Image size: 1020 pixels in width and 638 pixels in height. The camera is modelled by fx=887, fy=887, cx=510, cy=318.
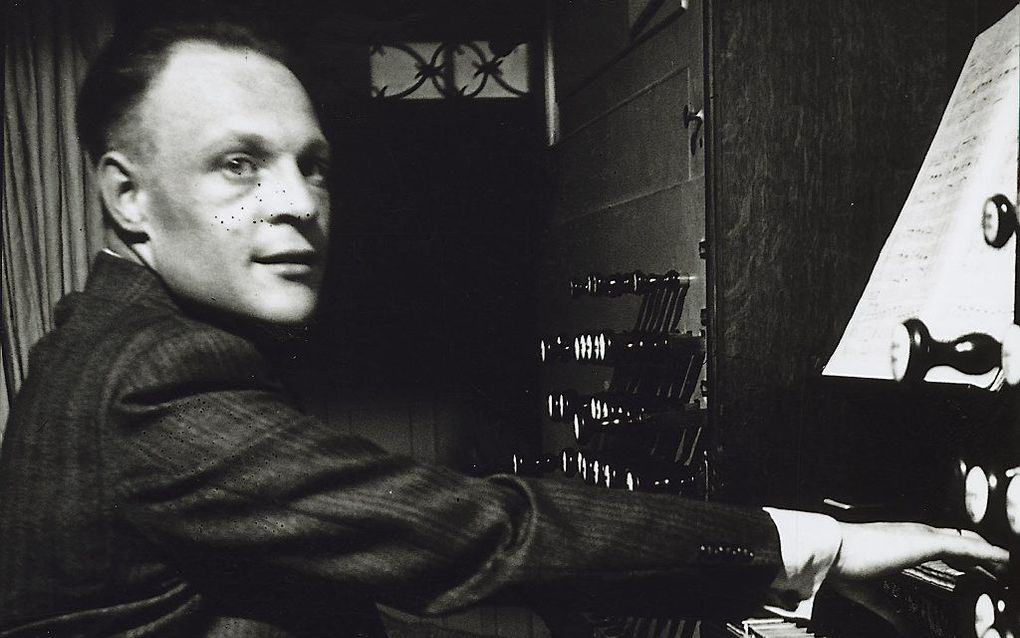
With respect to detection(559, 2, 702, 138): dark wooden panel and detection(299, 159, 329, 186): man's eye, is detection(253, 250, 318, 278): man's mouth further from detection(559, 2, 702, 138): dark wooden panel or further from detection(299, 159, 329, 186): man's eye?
detection(559, 2, 702, 138): dark wooden panel

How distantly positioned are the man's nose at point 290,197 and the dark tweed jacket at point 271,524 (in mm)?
290

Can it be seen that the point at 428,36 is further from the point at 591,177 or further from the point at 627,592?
the point at 627,592

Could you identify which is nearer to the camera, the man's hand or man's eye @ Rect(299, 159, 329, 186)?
the man's hand

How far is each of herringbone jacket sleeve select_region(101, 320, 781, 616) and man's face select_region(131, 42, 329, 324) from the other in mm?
264

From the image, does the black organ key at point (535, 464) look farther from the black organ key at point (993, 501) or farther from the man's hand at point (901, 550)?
the black organ key at point (993, 501)

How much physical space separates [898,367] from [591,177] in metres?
0.92

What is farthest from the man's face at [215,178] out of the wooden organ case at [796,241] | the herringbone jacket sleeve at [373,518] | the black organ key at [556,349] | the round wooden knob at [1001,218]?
the round wooden knob at [1001,218]

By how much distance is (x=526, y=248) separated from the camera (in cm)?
174

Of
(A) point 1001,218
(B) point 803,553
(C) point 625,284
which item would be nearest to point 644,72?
(C) point 625,284

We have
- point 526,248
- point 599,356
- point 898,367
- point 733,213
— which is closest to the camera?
point 898,367

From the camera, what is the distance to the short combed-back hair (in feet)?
4.83

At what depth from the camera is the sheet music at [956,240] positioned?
44.8 inches

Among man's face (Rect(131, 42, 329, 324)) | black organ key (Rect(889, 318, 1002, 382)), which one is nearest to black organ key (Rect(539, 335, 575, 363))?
man's face (Rect(131, 42, 329, 324))

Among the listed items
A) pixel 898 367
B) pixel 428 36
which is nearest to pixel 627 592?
pixel 898 367
